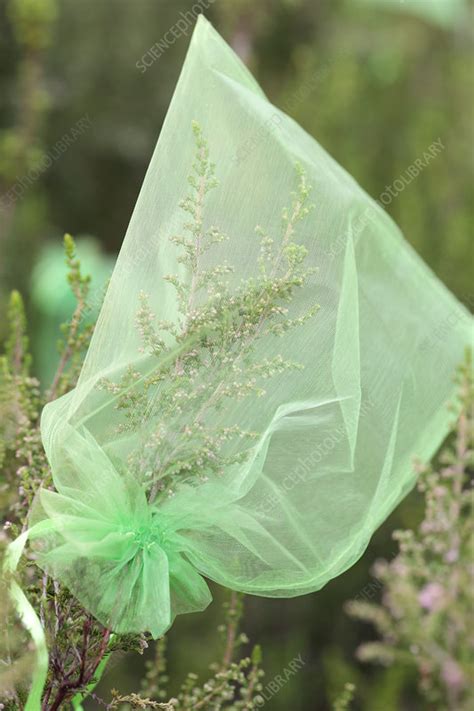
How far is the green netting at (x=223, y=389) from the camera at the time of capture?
935mm

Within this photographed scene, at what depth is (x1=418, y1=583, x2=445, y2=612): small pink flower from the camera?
→ 1.14m

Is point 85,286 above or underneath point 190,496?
above

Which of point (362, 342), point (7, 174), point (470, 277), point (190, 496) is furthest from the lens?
point (470, 277)

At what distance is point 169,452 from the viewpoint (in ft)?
3.09

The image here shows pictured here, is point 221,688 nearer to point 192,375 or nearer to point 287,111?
point 192,375

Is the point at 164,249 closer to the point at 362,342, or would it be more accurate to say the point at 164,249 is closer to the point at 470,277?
the point at 362,342

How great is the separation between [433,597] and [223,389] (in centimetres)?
55

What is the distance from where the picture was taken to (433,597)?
1.31m

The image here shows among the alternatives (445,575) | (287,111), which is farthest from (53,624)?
(287,111)

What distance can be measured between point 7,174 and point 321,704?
1.79 metres

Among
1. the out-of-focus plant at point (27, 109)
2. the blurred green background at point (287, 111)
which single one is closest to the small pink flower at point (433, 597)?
the blurred green background at point (287, 111)

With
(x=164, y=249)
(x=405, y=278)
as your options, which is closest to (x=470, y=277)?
(x=405, y=278)

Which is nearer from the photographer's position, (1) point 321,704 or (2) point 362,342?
(2) point 362,342

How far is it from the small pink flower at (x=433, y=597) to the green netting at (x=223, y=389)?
0.18 metres
